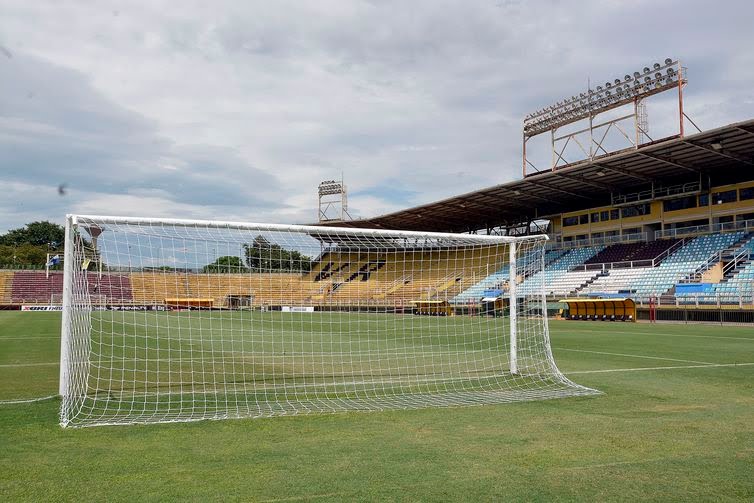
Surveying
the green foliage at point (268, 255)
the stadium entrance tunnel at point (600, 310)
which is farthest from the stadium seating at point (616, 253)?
the green foliage at point (268, 255)

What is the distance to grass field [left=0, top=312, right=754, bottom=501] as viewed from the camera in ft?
11.2

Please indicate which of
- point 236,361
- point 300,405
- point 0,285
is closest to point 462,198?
point 236,361

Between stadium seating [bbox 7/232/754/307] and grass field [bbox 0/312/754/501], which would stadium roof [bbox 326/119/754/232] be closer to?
stadium seating [bbox 7/232/754/307]

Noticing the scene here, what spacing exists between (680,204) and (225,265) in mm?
30877

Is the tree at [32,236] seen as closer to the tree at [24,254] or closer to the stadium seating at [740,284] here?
the tree at [24,254]

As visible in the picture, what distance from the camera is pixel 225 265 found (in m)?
12.4

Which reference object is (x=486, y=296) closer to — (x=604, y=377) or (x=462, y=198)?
(x=462, y=198)

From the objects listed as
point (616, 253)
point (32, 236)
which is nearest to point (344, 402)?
point (616, 253)

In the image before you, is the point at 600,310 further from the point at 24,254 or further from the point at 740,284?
the point at 24,254

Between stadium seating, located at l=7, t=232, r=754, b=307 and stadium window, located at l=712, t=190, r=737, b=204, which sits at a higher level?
stadium window, located at l=712, t=190, r=737, b=204

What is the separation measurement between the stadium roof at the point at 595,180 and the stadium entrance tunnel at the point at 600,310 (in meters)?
7.80

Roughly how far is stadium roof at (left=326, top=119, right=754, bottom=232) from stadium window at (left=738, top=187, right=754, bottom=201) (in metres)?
1.02

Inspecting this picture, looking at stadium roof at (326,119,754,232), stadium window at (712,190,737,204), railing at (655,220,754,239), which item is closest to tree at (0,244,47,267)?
stadium roof at (326,119,754,232)

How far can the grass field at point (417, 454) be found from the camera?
342cm
